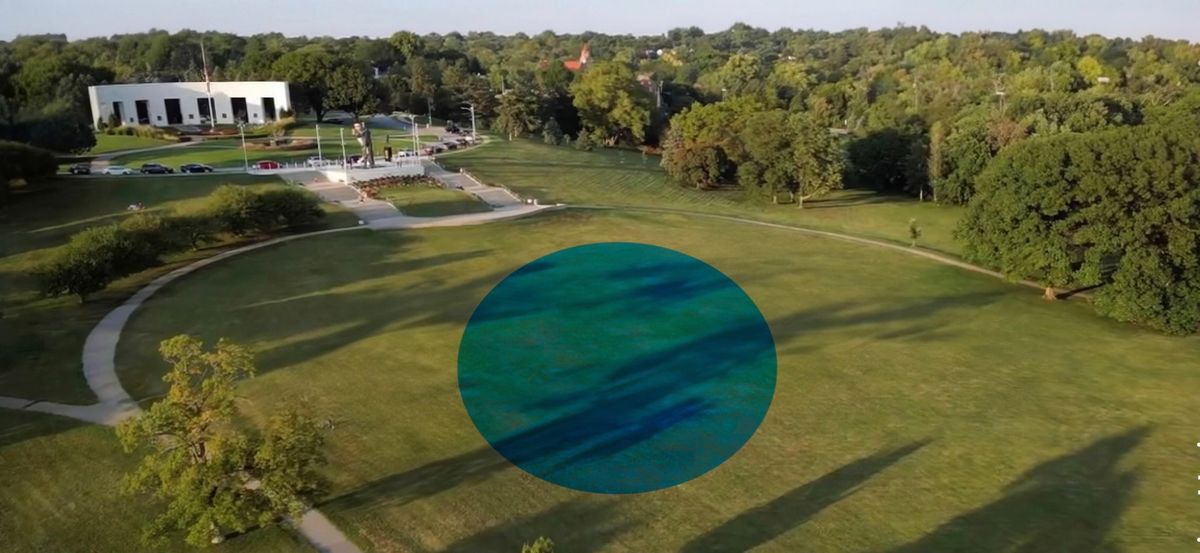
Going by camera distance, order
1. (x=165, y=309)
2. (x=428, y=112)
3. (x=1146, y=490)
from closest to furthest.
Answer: (x=1146, y=490) → (x=165, y=309) → (x=428, y=112)

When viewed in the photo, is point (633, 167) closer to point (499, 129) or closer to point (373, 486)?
point (499, 129)

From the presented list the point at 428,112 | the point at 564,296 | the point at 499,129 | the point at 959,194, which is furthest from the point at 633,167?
the point at 564,296

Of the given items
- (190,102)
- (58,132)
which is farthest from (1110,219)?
(190,102)

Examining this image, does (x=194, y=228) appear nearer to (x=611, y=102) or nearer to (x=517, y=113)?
(x=517, y=113)

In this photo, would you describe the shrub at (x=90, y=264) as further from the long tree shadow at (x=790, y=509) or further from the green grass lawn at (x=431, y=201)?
the long tree shadow at (x=790, y=509)
